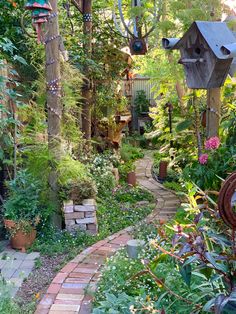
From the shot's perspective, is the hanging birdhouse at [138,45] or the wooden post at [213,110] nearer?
the wooden post at [213,110]

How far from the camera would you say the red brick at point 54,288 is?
→ 10.7ft

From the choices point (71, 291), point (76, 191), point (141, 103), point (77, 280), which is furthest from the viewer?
point (141, 103)

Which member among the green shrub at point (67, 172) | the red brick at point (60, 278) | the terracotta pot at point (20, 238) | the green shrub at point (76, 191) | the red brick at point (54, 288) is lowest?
the red brick at point (54, 288)

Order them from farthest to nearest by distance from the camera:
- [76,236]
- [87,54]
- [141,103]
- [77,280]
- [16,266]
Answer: [141,103], [87,54], [76,236], [16,266], [77,280]

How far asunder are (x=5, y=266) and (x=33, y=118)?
1.98 metres

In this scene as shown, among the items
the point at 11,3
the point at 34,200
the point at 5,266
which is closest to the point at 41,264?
the point at 5,266

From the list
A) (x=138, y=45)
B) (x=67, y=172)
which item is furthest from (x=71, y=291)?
(x=138, y=45)

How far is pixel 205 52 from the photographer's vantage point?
10.4 ft

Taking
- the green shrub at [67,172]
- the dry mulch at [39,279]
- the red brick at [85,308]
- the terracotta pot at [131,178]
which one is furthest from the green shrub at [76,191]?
the terracotta pot at [131,178]

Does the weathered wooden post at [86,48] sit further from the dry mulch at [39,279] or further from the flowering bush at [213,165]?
the dry mulch at [39,279]

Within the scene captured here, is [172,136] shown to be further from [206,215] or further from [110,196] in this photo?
[206,215]

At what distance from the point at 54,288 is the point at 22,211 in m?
1.19

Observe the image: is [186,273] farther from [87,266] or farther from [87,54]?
[87,54]

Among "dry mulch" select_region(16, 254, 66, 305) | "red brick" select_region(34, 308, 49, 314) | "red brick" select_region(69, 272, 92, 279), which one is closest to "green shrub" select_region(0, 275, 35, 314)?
"red brick" select_region(34, 308, 49, 314)
